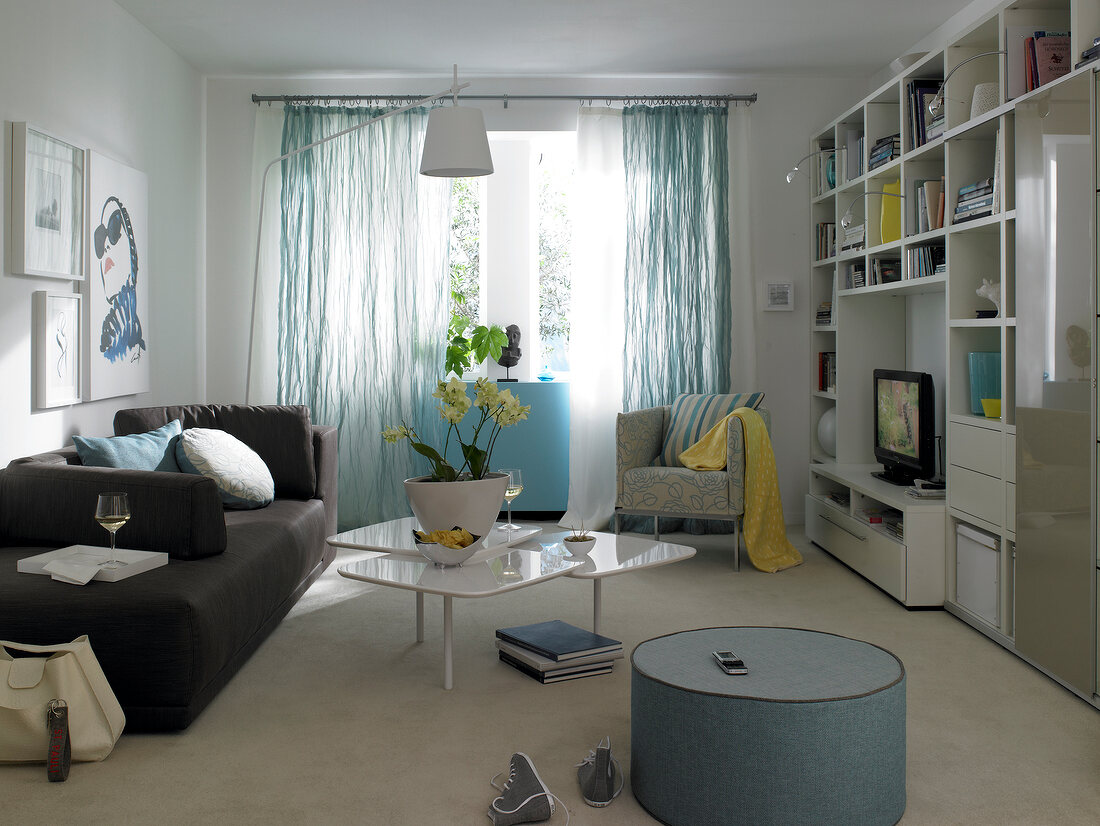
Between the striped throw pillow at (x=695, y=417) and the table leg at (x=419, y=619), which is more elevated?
the striped throw pillow at (x=695, y=417)

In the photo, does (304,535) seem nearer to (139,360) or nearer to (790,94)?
(139,360)

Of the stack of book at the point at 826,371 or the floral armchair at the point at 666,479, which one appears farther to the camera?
the stack of book at the point at 826,371

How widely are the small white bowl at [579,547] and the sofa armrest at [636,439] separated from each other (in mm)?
1743

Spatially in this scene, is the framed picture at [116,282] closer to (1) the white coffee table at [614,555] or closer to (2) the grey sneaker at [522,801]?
(1) the white coffee table at [614,555]

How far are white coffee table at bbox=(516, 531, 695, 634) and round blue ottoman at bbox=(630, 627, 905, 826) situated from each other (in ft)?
2.57

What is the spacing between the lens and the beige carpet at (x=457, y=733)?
2152 millimetres

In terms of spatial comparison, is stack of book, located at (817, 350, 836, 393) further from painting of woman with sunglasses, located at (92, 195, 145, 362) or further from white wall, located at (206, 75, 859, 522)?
painting of woman with sunglasses, located at (92, 195, 145, 362)

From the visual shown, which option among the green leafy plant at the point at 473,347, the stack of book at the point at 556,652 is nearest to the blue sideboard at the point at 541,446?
the green leafy plant at the point at 473,347

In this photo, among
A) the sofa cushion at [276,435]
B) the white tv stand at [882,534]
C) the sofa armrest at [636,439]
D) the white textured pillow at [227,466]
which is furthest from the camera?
the sofa armrest at [636,439]

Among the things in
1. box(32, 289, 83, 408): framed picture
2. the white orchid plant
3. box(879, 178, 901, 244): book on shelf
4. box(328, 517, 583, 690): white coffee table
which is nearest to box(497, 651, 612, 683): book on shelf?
box(328, 517, 583, 690): white coffee table

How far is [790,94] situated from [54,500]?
4.60 meters

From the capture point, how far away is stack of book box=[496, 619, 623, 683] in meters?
2.99

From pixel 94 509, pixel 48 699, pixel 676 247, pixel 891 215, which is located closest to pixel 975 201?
pixel 891 215

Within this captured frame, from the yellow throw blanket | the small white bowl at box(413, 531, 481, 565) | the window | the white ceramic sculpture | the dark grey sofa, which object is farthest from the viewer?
the window
